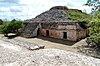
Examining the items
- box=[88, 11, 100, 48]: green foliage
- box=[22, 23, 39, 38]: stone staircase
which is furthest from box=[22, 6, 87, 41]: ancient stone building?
box=[88, 11, 100, 48]: green foliage

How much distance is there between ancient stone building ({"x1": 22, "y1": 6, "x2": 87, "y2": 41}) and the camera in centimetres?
2197

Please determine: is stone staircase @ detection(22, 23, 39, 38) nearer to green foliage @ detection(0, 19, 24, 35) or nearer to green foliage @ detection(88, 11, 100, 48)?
green foliage @ detection(0, 19, 24, 35)

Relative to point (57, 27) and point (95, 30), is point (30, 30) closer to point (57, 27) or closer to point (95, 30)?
point (57, 27)

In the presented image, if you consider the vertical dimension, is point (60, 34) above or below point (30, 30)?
below

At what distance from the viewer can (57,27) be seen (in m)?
24.0

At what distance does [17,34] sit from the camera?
29.7 m

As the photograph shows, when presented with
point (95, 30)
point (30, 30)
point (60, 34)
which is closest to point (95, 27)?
point (95, 30)

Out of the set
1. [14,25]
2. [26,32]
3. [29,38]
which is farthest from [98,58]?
[14,25]

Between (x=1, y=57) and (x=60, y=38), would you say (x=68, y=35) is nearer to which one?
(x=60, y=38)

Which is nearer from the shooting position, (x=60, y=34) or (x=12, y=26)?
(x=60, y=34)

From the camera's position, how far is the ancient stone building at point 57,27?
22.0 meters

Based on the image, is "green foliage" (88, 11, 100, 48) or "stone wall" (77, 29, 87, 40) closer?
"green foliage" (88, 11, 100, 48)

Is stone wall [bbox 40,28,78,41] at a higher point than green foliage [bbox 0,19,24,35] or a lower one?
lower

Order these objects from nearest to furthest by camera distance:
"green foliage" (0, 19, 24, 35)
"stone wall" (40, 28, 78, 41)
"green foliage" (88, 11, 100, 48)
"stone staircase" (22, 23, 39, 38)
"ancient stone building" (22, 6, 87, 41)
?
"green foliage" (88, 11, 100, 48) → "stone wall" (40, 28, 78, 41) → "ancient stone building" (22, 6, 87, 41) → "stone staircase" (22, 23, 39, 38) → "green foliage" (0, 19, 24, 35)
